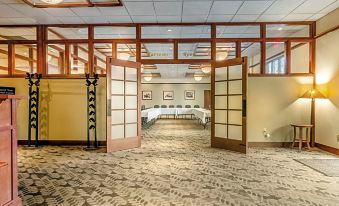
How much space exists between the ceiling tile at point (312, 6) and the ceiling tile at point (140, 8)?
10.5 ft

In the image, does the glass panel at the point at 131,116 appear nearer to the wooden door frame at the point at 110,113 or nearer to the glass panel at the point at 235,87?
the wooden door frame at the point at 110,113

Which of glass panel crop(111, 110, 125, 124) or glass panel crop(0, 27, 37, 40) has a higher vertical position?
glass panel crop(0, 27, 37, 40)

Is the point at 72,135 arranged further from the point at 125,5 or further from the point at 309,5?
the point at 309,5

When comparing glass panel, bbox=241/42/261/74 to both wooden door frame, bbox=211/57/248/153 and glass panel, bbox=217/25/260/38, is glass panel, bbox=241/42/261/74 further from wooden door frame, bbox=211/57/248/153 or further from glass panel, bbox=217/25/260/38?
wooden door frame, bbox=211/57/248/153

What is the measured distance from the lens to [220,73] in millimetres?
6723

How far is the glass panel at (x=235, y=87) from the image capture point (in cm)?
623

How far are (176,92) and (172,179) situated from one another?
1563 centimetres

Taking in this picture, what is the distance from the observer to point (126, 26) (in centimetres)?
697

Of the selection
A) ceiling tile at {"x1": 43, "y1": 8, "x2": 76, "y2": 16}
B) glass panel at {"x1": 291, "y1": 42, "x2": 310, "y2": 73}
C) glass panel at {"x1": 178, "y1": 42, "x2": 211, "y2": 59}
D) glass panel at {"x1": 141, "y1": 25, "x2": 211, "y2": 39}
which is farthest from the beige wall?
ceiling tile at {"x1": 43, "y1": 8, "x2": 76, "y2": 16}

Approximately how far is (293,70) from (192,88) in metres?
11.9

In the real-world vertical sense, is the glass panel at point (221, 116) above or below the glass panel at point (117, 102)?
below

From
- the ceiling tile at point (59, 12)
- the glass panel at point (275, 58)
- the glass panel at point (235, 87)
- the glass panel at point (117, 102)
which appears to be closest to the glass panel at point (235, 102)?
the glass panel at point (235, 87)

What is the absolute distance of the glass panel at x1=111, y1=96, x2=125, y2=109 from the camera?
631cm

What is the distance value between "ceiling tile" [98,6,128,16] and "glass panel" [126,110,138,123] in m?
2.32
